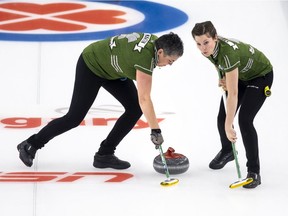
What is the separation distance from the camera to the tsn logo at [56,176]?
6660 mm

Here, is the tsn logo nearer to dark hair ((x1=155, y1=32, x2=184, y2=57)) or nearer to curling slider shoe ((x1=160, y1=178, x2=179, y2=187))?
curling slider shoe ((x1=160, y1=178, x2=179, y2=187))

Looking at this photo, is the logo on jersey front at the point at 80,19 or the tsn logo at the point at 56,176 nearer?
the tsn logo at the point at 56,176

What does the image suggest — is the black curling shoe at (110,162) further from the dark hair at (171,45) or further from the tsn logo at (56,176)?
the dark hair at (171,45)

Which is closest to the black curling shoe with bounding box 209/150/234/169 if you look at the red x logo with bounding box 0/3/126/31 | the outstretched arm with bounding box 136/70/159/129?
the outstretched arm with bounding box 136/70/159/129

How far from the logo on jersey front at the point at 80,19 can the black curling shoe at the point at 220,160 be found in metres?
3.54

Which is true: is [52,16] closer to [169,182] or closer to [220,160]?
[220,160]

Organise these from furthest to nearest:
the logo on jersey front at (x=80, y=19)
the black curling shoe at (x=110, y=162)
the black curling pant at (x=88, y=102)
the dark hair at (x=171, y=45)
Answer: the logo on jersey front at (x=80, y=19), the black curling shoe at (x=110, y=162), the black curling pant at (x=88, y=102), the dark hair at (x=171, y=45)

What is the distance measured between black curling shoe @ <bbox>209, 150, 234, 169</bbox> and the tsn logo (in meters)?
0.64

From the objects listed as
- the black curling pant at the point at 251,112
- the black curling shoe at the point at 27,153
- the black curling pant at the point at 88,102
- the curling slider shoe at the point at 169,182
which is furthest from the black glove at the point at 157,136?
the black curling shoe at the point at 27,153

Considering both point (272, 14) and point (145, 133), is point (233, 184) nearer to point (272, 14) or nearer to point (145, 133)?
point (145, 133)

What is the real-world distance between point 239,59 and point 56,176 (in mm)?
1602

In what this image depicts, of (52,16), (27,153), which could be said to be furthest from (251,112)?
(52,16)

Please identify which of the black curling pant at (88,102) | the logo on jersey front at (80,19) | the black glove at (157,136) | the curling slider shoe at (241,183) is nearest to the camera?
the black glove at (157,136)

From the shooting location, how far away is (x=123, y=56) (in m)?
6.35
